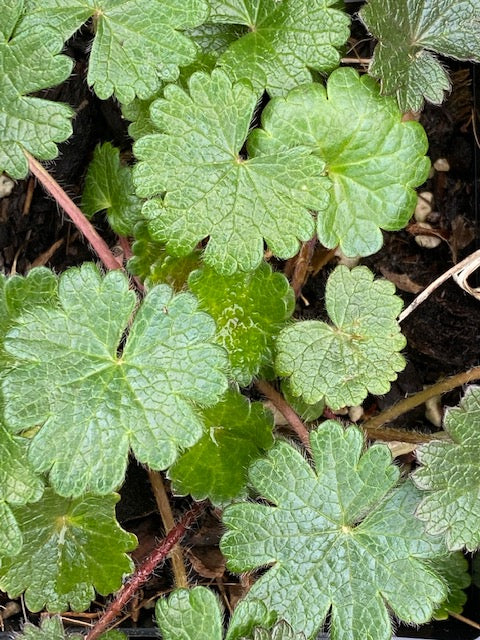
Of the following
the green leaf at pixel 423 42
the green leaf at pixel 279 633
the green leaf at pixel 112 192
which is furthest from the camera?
the green leaf at pixel 112 192

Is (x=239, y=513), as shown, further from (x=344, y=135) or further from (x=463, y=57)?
(x=463, y=57)

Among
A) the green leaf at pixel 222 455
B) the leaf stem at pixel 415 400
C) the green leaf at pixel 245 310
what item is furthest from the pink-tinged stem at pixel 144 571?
the leaf stem at pixel 415 400

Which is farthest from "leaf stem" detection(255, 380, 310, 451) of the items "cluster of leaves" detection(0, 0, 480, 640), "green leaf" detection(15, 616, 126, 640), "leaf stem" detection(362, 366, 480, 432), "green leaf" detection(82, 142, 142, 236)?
"green leaf" detection(15, 616, 126, 640)

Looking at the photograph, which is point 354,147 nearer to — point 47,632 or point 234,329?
point 234,329

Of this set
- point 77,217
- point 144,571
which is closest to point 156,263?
point 77,217

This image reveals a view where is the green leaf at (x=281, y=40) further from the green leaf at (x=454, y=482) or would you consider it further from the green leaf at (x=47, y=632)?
the green leaf at (x=47, y=632)

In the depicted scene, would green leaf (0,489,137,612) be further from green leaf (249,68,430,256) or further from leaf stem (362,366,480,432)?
green leaf (249,68,430,256)

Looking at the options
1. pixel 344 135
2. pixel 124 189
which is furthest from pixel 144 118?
pixel 344 135
